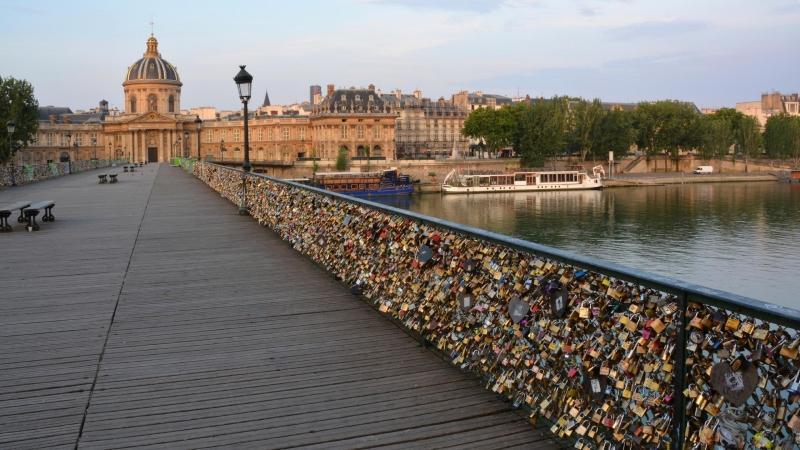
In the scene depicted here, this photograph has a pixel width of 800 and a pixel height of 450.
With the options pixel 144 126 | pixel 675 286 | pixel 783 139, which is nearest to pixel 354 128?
pixel 144 126

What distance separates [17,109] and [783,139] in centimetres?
10422

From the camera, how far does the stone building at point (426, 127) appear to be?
145 metres

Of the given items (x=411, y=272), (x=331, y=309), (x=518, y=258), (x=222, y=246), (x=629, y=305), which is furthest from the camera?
(x=222, y=246)

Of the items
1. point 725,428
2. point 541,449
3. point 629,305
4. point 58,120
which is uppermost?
point 58,120

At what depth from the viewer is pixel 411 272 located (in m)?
7.12

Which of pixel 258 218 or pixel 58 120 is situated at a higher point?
pixel 58 120

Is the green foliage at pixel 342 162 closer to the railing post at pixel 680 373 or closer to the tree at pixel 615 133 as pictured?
the tree at pixel 615 133

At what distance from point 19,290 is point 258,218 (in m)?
7.72

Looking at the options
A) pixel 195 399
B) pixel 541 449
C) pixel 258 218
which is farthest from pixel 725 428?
pixel 258 218

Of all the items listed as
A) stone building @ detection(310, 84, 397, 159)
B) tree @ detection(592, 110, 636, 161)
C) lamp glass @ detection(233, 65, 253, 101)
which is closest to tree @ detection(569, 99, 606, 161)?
tree @ detection(592, 110, 636, 161)

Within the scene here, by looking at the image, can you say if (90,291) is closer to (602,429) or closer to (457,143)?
(602,429)

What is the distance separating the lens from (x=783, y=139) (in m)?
115

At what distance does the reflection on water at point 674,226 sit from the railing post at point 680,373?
1054 inches

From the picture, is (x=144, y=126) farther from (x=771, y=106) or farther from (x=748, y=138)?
(x=771, y=106)
